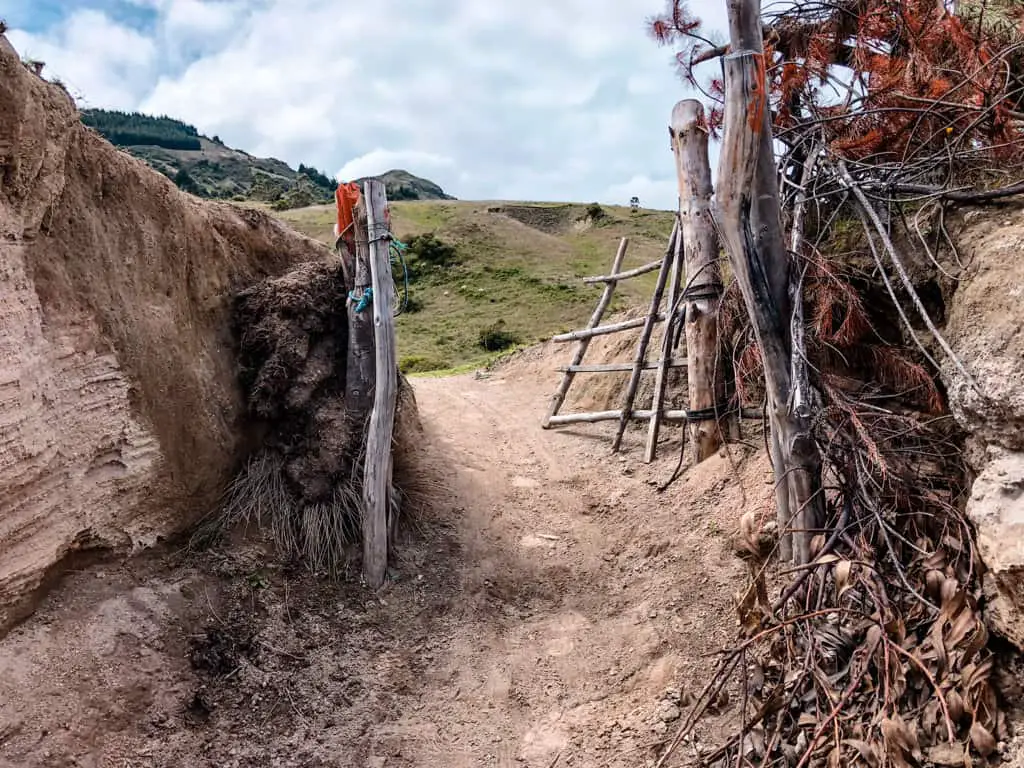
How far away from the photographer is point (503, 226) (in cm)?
3381

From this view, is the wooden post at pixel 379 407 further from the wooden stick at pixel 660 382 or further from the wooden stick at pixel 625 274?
the wooden stick at pixel 625 274

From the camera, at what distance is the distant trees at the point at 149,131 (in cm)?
5966

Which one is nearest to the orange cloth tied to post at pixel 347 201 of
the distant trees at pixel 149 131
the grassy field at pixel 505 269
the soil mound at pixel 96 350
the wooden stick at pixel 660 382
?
the soil mound at pixel 96 350

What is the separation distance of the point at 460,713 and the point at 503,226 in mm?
31109

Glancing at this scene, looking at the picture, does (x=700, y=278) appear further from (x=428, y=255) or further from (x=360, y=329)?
(x=428, y=255)

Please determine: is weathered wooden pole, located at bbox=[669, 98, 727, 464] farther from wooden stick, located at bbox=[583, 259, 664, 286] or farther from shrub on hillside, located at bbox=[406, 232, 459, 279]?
shrub on hillside, located at bbox=[406, 232, 459, 279]

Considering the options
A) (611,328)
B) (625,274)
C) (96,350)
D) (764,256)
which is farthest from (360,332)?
(625,274)

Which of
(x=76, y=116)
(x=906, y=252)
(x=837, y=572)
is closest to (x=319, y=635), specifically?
(x=837, y=572)

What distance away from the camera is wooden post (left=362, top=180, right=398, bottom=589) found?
5.22m

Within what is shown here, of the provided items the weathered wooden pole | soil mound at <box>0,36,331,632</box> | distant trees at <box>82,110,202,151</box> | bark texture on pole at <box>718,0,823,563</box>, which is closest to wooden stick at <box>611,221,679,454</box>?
the weathered wooden pole

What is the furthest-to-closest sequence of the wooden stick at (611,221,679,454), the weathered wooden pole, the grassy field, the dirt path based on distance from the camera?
1. the grassy field
2. the wooden stick at (611,221,679,454)
3. the weathered wooden pole
4. the dirt path

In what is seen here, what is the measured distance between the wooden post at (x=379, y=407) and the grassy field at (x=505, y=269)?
8.90m

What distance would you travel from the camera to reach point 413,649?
4738mm

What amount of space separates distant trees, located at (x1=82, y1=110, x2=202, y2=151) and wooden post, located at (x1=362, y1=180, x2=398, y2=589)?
6144 centimetres
